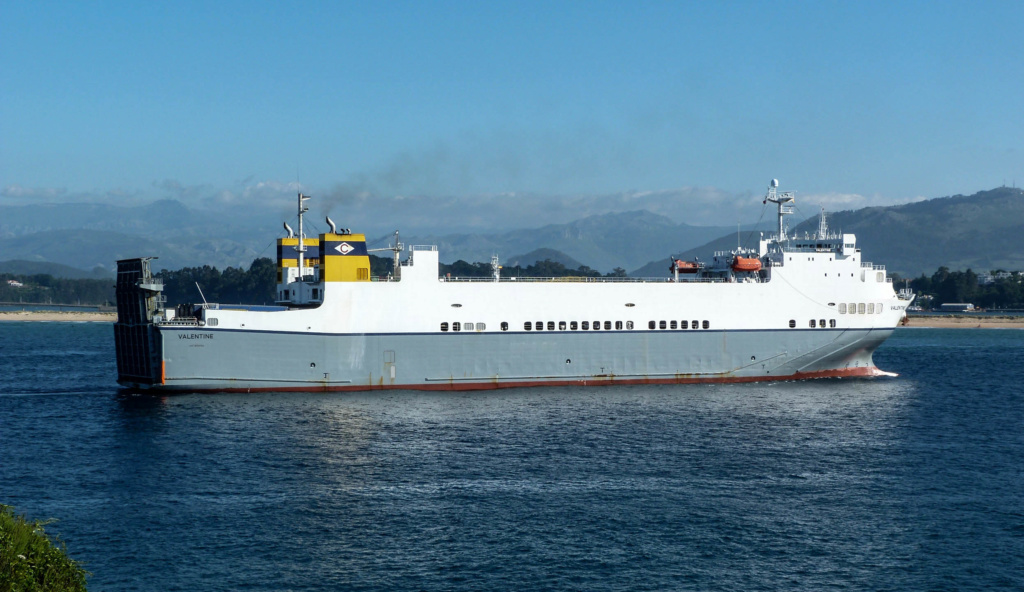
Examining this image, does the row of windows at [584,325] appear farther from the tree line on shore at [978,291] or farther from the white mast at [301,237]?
the tree line on shore at [978,291]

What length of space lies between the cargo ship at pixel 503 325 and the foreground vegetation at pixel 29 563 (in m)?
29.1

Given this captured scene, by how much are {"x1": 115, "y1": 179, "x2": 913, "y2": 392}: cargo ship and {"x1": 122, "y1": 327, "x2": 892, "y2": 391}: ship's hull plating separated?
7 centimetres

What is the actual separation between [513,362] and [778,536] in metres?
24.7

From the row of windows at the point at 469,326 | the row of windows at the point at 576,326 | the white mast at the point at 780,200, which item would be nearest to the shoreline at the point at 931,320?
the white mast at the point at 780,200

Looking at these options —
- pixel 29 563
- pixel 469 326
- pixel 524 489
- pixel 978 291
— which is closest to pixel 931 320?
pixel 978 291

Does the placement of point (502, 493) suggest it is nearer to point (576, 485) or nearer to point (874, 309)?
point (576, 485)

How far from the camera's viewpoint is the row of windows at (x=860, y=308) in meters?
52.1

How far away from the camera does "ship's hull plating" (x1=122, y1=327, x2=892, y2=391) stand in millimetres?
43312

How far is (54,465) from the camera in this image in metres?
30.7

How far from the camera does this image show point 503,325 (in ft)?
155

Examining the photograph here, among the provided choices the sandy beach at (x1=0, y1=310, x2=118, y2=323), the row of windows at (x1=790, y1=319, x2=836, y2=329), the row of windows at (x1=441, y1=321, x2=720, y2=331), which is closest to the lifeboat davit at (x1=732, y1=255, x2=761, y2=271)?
the row of windows at (x1=790, y1=319, x2=836, y2=329)

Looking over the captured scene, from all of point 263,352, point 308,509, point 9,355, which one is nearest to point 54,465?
point 308,509

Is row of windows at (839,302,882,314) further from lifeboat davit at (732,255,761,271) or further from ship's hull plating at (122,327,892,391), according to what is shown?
lifeboat davit at (732,255,761,271)

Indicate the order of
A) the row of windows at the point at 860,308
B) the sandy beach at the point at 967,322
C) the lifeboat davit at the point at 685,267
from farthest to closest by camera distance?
the sandy beach at the point at 967,322 < the lifeboat davit at the point at 685,267 < the row of windows at the point at 860,308
